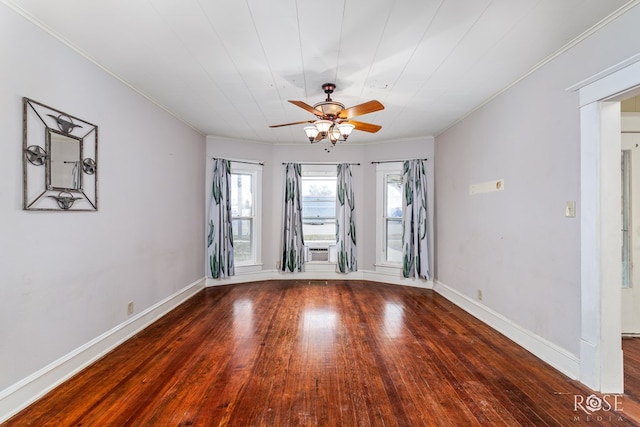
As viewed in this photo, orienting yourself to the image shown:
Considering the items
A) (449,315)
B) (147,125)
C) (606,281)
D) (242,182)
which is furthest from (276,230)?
(606,281)

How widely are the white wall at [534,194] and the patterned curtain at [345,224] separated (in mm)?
1980

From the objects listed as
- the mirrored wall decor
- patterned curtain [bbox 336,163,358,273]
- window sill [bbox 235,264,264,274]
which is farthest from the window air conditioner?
the mirrored wall decor

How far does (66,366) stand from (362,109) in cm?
312

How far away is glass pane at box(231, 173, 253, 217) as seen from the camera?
5.36 metres

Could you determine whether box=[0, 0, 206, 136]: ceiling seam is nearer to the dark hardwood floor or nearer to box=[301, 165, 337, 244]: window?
the dark hardwood floor

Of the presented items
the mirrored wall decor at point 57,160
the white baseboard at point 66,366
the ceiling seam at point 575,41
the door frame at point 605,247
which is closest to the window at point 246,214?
the white baseboard at point 66,366

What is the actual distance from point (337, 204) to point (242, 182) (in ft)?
5.81

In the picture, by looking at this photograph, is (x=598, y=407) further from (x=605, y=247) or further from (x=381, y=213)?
(x=381, y=213)

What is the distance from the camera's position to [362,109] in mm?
2680

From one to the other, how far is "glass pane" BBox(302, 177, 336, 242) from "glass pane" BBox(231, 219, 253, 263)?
40.9 inches

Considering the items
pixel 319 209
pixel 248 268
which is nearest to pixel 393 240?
pixel 319 209

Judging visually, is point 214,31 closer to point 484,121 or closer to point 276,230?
point 484,121

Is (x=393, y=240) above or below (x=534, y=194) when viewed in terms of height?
below

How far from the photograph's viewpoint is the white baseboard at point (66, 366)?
187 centimetres
